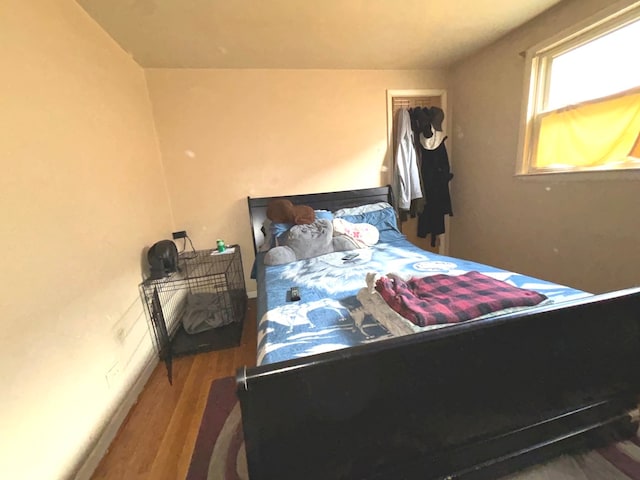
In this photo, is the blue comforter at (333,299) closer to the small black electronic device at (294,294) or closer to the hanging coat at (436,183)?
the small black electronic device at (294,294)

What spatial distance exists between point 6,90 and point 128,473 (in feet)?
5.57

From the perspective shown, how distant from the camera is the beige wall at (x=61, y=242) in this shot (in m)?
1.03

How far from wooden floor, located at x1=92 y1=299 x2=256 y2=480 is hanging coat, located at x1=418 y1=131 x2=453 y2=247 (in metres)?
2.29

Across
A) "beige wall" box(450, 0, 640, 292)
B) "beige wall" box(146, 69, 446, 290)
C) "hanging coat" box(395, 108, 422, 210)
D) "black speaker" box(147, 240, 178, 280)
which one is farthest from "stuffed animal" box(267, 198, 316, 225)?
"beige wall" box(450, 0, 640, 292)

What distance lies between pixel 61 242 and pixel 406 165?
2805 millimetres

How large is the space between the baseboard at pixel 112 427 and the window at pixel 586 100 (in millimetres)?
3277

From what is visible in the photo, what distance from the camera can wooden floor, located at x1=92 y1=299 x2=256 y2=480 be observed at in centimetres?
125

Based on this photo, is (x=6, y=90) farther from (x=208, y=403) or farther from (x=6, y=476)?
(x=208, y=403)

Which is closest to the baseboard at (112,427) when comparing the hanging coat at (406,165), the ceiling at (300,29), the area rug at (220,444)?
the area rug at (220,444)

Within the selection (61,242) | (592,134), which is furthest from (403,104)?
(61,242)

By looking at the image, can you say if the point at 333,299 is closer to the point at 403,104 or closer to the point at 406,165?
the point at 406,165

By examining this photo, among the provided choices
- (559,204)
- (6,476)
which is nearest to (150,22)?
(6,476)

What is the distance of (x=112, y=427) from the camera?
144 centimetres

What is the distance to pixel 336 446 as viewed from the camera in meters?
0.80
